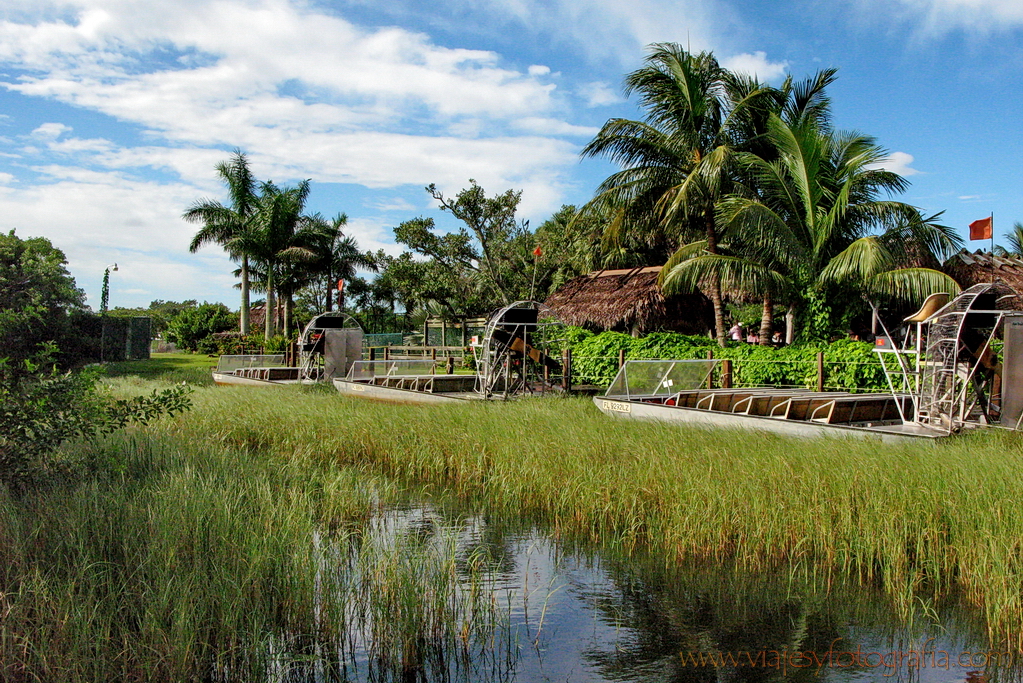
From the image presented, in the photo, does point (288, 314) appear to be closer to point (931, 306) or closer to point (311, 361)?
point (311, 361)

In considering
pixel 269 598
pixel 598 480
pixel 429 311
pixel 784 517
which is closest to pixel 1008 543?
pixel 784 517

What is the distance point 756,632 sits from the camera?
607cm

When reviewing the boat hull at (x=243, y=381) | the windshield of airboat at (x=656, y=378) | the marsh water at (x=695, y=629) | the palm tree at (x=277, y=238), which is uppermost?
the palm tree at (x=277, y=238)

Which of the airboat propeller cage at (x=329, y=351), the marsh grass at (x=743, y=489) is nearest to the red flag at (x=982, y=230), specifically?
the marsh grass at (x=743, y=489)

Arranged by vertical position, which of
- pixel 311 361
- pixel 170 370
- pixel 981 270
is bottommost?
pixel 170 370

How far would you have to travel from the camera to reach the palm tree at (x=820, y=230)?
1828cm

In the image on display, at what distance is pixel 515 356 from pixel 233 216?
27.9 meters

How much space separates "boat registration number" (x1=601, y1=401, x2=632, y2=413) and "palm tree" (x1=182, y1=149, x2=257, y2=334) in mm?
31035

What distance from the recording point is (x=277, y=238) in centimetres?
4134

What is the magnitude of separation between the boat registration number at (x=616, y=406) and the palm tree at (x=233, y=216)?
31.0 meters

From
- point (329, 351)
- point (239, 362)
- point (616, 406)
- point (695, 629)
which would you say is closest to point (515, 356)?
point (616, 406)

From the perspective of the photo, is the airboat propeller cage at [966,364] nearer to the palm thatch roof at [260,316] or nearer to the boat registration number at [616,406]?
the boat registration number at [616,406]

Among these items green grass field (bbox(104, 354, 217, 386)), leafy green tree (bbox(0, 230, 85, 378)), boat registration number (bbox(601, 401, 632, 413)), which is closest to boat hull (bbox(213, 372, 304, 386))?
green grass field (bbox(104, 354, 217, 386))

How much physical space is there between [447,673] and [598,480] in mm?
4163
